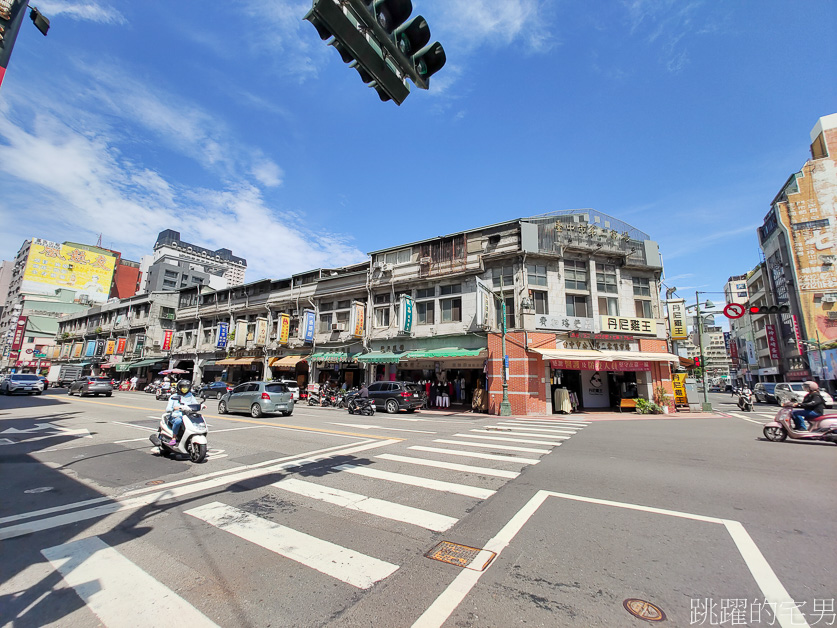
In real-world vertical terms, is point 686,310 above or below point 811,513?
above

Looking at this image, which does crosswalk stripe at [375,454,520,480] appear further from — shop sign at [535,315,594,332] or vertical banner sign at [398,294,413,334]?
vertical banner sign at [398,294,413,334]

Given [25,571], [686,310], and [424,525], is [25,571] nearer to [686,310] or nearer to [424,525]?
[424,525]

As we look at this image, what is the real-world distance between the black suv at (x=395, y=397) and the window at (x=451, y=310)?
5.97 meters

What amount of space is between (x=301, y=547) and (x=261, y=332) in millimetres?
33400

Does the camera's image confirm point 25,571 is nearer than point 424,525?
Yes

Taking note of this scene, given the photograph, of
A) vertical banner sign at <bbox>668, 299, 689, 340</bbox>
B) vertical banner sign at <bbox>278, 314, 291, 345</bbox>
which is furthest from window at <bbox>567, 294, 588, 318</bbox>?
vertical banner sign at <bbox>278, 314, 291, 345</bbox>

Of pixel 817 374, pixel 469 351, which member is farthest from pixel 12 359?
pixel 817 374

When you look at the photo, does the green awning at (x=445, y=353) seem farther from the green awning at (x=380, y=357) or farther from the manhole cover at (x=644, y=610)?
the manhole cover at (x=644, y=610)

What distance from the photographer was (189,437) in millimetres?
8211

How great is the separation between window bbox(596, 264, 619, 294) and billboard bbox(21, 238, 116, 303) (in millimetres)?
92326

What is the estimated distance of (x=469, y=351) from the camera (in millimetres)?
23516

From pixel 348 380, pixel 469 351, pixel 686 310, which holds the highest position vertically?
pixel 686 310

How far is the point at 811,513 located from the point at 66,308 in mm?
99800

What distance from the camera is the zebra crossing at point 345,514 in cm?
346
